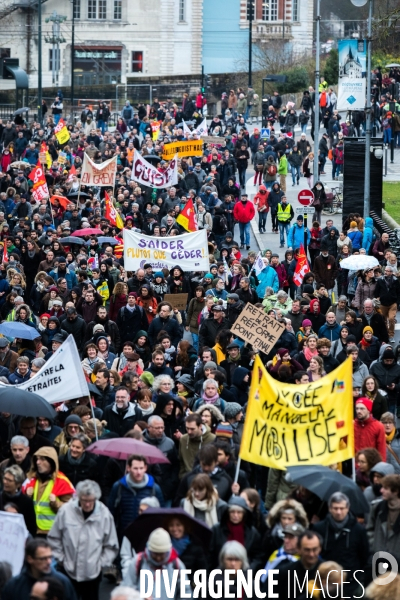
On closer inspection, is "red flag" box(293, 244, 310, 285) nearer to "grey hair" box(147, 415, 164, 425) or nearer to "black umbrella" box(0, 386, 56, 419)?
"black umbrella" box(0, 386, 56, 419)

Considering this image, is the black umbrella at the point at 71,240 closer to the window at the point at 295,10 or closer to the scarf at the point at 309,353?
the scarf at the point at 309,353

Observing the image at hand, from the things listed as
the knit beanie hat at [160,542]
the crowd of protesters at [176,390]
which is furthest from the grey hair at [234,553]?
the knit beanie hat at [160,542]

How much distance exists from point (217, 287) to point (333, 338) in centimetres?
236

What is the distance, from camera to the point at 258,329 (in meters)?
16.3

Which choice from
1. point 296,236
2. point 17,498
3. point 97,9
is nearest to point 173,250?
point 296,236

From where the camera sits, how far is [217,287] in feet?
64.1

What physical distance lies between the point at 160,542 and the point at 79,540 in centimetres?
124

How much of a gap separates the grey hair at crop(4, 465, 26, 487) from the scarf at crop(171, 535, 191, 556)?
1.45 metres

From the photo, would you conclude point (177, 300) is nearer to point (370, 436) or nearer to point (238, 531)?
point (370, 436)

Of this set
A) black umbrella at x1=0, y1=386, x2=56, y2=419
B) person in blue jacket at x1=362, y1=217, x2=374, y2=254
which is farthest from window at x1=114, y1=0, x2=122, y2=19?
black umbrella at x1=0, y1=386, x2=56, y2=419

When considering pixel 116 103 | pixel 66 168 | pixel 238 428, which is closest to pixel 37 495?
pixel 238 428

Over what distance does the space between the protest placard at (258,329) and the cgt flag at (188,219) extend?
29.4 feet

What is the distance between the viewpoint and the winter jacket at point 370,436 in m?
12.3

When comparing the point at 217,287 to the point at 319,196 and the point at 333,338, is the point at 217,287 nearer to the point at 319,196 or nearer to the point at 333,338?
the point at 333,338
